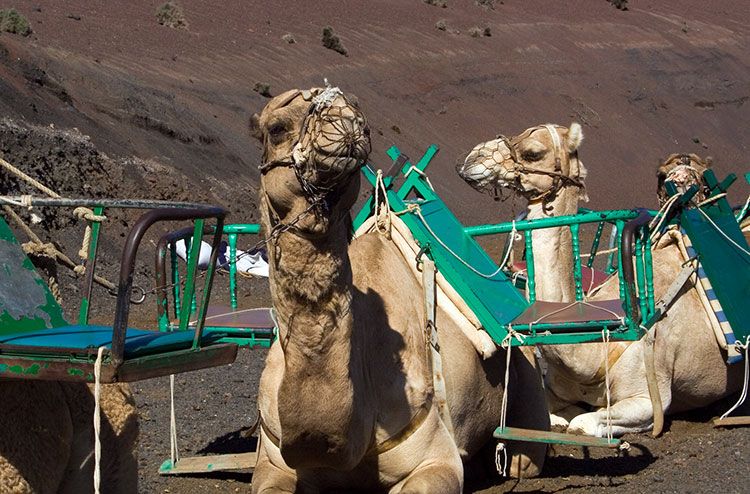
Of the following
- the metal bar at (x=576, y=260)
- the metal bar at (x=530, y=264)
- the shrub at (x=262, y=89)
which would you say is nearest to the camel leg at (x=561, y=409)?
the metal bar at (x=576, y=260)

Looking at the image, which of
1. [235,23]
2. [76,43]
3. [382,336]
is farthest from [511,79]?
[382,336]

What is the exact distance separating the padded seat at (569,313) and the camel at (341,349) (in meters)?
0.30

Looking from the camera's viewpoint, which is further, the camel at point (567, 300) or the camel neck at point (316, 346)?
the camel at point (567, 300)

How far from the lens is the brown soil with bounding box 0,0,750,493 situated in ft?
28.9

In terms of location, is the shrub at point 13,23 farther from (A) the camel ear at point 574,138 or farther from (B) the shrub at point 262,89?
(A) the camel ear at point 574,138

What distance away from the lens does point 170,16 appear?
37.6 metres

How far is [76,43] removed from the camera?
31.2 metres

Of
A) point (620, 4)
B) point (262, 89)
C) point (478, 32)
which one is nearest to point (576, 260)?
point (262, 89)

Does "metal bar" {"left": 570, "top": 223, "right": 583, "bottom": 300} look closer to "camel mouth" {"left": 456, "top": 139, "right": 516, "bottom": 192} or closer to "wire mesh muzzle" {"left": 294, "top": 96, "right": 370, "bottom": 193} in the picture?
"camel mouth" {"left": 456, "top": 139, "right": 516, "bottom": 192}

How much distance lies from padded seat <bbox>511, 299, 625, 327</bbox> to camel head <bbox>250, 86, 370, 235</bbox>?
2659 millimetres

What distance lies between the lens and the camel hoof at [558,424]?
851 cm

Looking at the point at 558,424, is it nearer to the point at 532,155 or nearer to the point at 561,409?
the point at 561,409

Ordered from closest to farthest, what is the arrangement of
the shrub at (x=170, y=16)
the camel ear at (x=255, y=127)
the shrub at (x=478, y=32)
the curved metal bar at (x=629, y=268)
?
the camel ear at (x=255, y=127) < the curved metal bar at (x=629, y=268) < the shrub at (x=170, y=16) < the shrub at (x=478, y=32)

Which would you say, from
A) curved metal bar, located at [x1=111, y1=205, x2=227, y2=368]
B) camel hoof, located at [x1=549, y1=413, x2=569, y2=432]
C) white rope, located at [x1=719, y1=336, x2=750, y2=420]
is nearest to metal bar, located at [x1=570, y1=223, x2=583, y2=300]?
camel hoof, located at [x1=549, y1=413, x2=569, y2=432]
